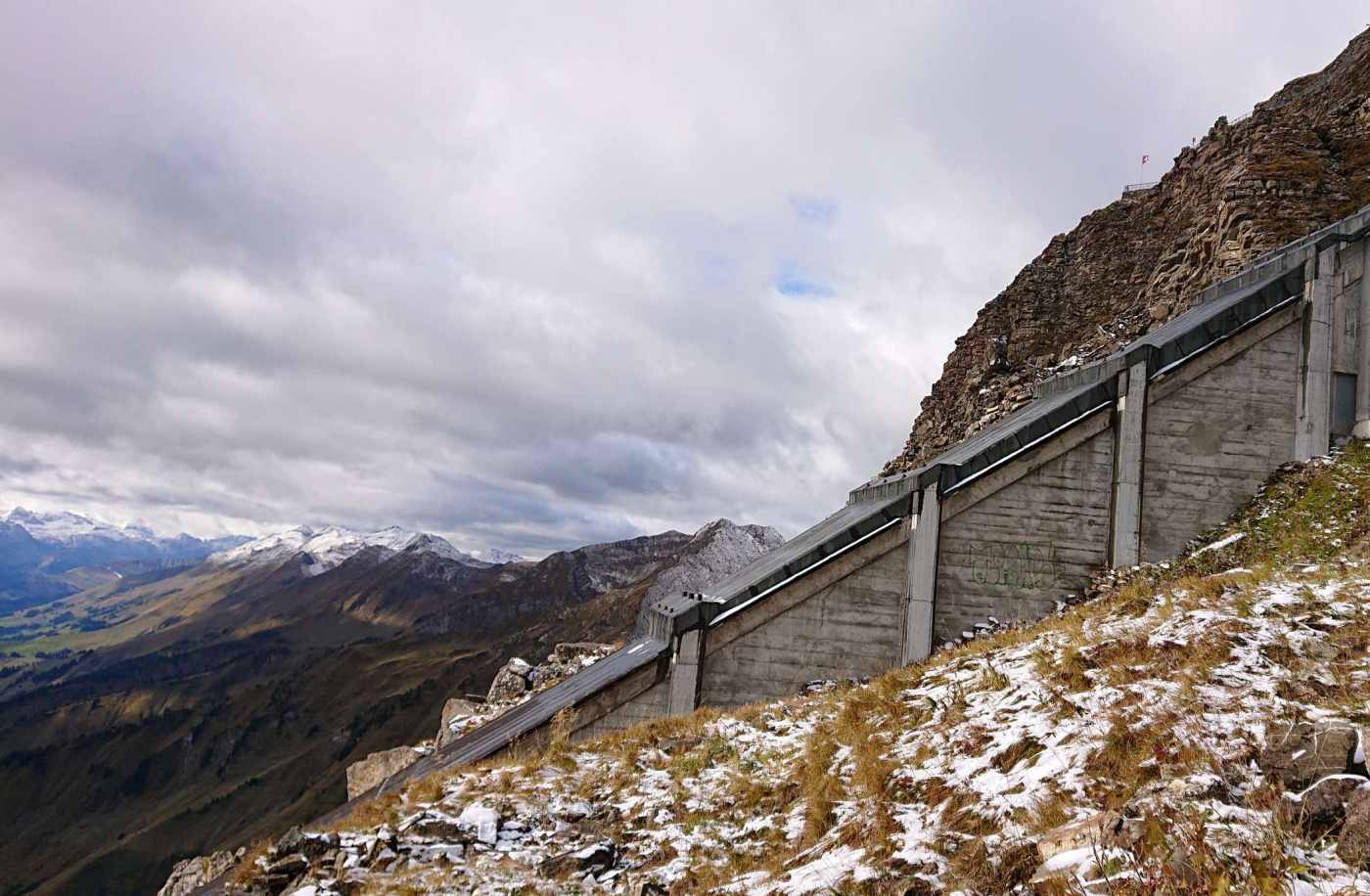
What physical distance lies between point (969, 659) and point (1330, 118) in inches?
1435

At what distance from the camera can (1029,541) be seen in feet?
58.8

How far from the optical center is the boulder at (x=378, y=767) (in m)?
20.8

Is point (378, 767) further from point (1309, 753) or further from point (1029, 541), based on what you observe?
point (1309, 753)

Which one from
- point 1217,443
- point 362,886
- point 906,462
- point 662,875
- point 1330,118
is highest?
point 1330,118

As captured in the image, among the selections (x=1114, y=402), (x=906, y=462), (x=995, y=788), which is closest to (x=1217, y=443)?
(x=1114, y=402)

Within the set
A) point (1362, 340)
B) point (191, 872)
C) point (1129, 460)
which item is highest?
point (1362, 340)

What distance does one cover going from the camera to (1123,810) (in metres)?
5.21

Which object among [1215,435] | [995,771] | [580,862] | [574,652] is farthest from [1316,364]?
[574,652]

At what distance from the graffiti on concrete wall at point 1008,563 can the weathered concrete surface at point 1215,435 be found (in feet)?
7.66

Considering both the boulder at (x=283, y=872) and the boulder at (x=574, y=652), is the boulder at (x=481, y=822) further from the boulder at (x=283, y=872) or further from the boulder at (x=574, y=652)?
the boulder at (x=574, y=652)

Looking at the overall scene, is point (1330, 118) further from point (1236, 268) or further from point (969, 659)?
point (969, 659)

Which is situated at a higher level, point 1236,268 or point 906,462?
point 1236,268

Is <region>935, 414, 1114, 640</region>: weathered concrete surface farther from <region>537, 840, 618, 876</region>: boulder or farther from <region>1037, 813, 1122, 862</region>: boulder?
<region>1037, 813, 1122, 862</region>: boulder

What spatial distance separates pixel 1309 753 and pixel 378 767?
2315 centimetres
